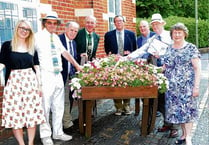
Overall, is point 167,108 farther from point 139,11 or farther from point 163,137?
point 139,11

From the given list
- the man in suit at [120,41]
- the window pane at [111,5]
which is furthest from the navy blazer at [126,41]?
the window pane at [111,5]

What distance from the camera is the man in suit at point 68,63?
5480 millimetres

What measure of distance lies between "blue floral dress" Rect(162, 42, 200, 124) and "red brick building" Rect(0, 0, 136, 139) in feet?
9.29

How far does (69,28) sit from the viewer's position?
5.45 meters

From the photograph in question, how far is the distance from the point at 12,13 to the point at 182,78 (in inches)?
127

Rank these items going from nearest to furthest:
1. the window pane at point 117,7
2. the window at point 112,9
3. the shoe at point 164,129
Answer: the shoe at point 164,129, the window at point 112,9, the window pane at point 117,7

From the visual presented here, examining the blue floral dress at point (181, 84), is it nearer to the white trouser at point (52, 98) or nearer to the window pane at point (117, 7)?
the white trouser at point (52, 98)

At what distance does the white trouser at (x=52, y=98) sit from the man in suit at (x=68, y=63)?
48cm

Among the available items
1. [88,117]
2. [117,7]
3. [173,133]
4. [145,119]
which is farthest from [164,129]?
[117,7]

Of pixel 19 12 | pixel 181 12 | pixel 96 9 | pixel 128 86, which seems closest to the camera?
pixel 128 86

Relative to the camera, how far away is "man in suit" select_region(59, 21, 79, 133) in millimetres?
5480

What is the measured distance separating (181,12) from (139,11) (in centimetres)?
483

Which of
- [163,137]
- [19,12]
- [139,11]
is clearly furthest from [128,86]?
[139,11]

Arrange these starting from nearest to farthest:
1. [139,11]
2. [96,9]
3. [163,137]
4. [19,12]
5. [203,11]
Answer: [163,137]
[19,12]
[96,9]
[139,11]
[203,11]
